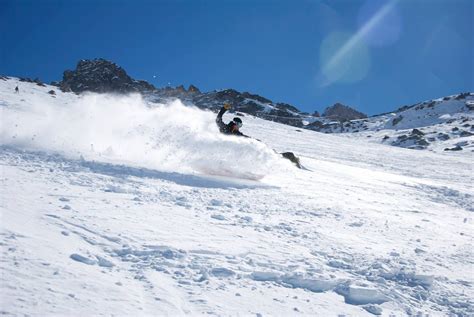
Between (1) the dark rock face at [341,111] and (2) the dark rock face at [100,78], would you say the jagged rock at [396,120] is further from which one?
(2) the dark rock face at [100,78]

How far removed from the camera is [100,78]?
422 ft

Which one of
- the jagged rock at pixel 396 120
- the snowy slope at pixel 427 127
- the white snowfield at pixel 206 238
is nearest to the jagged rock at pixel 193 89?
the snowy slope at pixel 427 127

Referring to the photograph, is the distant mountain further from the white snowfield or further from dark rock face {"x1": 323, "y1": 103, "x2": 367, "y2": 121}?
the white snowfield

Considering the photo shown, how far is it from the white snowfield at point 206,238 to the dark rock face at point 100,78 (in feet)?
362

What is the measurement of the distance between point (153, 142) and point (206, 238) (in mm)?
9779

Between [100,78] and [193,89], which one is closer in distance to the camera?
[193,89]

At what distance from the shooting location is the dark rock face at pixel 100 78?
123125 mm

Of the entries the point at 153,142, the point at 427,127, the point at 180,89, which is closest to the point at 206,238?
the point at 153,142

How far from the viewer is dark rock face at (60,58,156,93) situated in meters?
123

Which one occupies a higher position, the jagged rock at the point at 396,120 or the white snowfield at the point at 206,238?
the jagged rock at the point at 396,120

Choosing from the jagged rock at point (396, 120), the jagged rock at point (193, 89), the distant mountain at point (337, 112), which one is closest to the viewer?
the distant mountain at point (337, 112)

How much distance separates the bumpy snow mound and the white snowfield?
0.27ft

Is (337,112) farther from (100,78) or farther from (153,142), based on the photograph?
(153,142)

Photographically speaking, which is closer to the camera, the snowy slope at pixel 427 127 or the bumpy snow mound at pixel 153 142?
the bumpy snow mound at pixel 153 142
